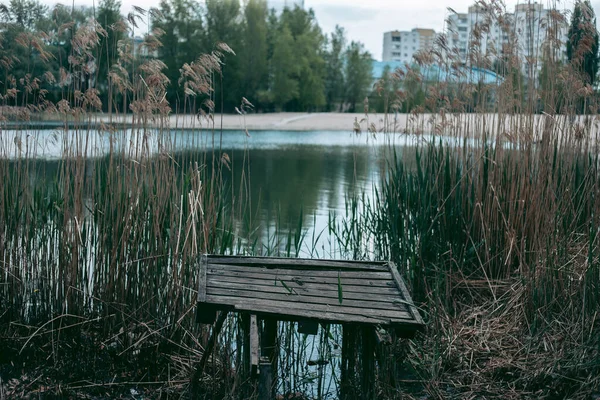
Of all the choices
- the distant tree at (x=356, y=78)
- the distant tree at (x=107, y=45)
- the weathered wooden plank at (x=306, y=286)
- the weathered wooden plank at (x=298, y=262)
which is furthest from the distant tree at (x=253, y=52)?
the weathered wooden plank at (x=306, y=286)

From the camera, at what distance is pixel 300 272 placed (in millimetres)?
3125

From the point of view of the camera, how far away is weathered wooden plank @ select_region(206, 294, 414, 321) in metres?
2.60

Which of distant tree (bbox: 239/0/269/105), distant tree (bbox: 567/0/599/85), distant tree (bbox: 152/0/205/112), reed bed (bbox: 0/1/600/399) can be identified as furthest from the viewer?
distant tree (bbox: 239/0/269/105)

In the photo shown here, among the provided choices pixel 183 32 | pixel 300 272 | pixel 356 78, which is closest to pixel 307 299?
pixel 300 272

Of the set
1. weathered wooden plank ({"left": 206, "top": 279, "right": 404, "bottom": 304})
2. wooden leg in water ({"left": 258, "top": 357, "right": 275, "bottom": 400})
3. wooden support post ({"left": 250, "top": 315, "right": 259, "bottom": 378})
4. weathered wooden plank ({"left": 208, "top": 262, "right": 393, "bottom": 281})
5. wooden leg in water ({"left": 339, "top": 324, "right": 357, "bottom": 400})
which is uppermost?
weathered wooden plank ({"left": 208, "top": 262, "right": 393, "bottom": 281})

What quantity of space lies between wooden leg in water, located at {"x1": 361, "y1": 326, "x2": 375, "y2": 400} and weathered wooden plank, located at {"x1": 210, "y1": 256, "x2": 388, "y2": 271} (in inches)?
16.6

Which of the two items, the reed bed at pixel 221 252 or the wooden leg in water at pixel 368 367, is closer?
the wooden leg in water at pixel 368 367

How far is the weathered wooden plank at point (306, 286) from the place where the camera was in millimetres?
2900

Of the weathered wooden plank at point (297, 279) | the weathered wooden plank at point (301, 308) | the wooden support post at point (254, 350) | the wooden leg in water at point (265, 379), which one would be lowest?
the wooden leg in water at point (265, 379)

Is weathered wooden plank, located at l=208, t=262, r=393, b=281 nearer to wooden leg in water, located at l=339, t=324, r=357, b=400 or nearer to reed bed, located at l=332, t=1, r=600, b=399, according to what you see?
wooden leg in water, located at l=339, t=324, r=357, b=400

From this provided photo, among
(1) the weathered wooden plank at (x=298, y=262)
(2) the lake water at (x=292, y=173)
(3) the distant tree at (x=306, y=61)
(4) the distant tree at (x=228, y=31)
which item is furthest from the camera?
(3) the distant tree at (x=306, y=61)

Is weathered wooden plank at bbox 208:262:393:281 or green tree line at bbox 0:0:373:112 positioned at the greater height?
green tree line at bbox 0:0:373:112

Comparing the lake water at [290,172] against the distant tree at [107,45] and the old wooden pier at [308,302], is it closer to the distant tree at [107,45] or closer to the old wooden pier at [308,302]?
the distant tree at [107,45]

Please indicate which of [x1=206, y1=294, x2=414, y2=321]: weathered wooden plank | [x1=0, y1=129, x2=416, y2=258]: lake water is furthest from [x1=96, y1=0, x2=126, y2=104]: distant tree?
[x1=206, y1=294, x2=414, y2=321]: weathered wooden plank
